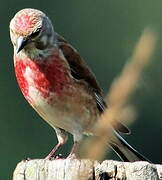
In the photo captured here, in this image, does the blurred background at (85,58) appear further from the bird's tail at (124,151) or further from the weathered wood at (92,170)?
the weathered wood at (92,170)

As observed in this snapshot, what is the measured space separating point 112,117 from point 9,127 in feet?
46.1

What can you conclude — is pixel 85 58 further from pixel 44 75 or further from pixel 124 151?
pixel 124 151

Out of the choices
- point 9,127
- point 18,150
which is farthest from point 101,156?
point 9,127

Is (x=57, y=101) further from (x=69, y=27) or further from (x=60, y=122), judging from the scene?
(x=69, y=27)

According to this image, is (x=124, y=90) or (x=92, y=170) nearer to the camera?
(x=124, y=90)

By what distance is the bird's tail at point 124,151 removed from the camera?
247 inches

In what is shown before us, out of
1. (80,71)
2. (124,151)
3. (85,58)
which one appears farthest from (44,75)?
(85,58)

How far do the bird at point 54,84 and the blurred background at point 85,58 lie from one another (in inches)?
207

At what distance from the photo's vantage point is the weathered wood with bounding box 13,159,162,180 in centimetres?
414

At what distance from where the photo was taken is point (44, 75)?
21.8 feet

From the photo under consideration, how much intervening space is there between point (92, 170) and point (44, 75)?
8.22ft

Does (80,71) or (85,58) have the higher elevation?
(85,58)

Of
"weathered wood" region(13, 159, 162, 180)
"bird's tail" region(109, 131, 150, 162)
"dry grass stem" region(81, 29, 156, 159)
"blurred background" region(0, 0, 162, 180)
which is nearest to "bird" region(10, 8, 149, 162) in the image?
"bird's tail" region(109, 131, 150, 162)

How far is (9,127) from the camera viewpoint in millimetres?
17484
